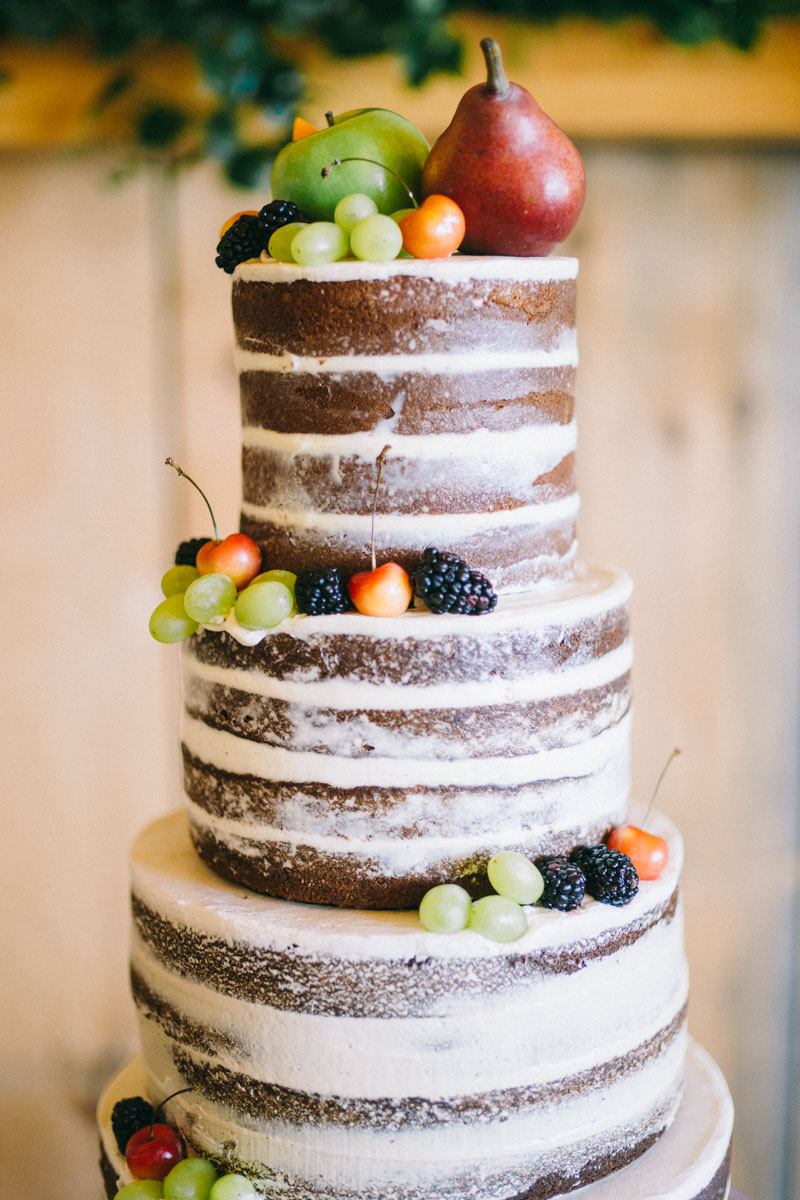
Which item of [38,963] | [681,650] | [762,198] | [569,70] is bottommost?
[38,963]

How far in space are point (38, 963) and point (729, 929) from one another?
4.99 feet

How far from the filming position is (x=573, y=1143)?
3.89 ft

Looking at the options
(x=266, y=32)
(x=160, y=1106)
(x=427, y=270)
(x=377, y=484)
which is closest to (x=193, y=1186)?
(x=160, y=1106)

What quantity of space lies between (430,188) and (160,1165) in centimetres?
114

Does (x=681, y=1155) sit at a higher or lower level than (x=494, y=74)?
lower

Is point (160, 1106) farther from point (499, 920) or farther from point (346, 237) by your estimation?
point (346, 237)

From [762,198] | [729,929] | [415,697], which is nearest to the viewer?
[415,697]

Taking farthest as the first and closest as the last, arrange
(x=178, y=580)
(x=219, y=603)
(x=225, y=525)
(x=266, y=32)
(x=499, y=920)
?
(x=225, y=525) → (x=266, y=32) → (x=178, y=580) → (x=219, y=603) → (x=499, y=920)

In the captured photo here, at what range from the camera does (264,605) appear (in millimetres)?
1153

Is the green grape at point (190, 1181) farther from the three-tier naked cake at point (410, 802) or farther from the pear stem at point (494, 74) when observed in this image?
the pear stem at point (494, 74)

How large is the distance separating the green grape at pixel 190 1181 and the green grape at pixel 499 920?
1.36 feet

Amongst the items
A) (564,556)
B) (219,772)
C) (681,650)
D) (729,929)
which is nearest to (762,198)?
(681,650)

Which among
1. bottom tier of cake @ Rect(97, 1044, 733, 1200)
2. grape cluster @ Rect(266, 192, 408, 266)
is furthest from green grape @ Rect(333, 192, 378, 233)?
bottom tier of cake @ Rect(97, 1044, 733, 1200)

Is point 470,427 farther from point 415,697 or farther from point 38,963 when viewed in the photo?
point 38,963
